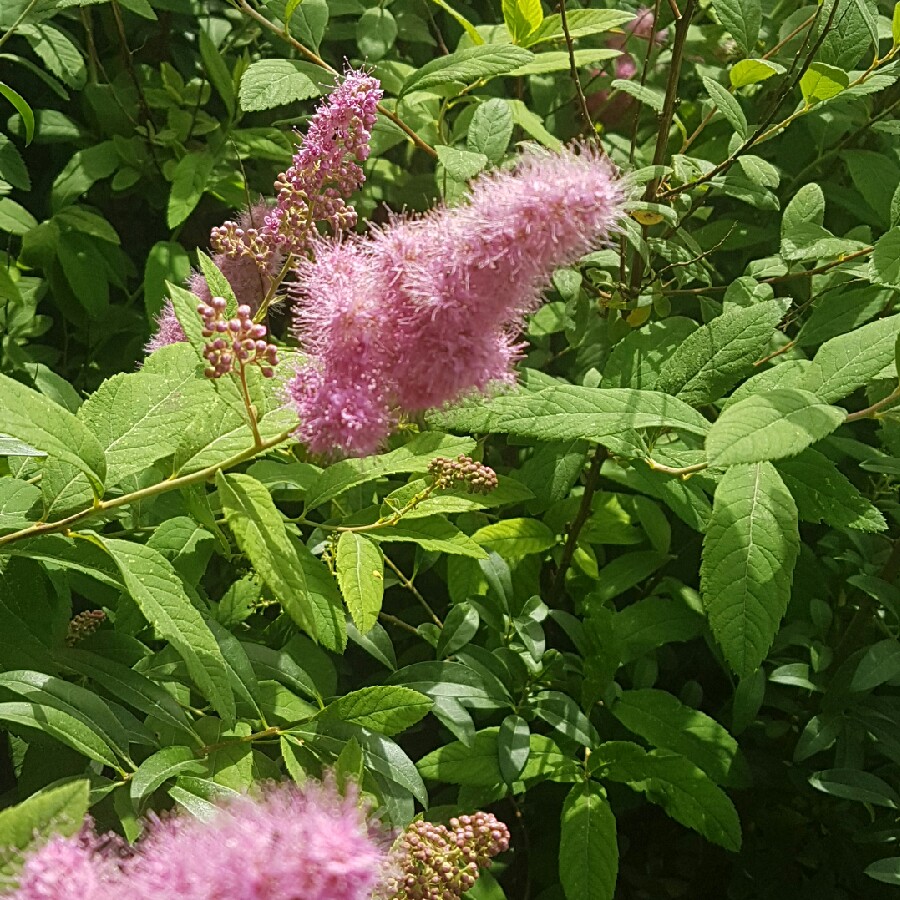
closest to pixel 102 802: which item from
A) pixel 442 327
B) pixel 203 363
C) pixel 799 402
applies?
pixel 203 363

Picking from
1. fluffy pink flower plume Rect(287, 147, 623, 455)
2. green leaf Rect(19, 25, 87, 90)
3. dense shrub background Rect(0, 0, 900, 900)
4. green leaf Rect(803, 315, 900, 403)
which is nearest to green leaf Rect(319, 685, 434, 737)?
dense shrub background Rect(0, 0, 900, 900)

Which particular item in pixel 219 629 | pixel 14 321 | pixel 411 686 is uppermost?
pixel 14 321

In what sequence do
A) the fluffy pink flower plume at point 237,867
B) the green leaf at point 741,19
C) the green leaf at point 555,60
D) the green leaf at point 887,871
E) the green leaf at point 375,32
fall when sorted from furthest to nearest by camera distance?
the green leaf at point 375,32, the green leaf at point 555,60, the green leaf at point 741,19, the green leaf at point 887,871, the fluffy pink flower plume at point 237,867

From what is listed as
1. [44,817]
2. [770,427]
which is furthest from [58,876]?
[770,427]

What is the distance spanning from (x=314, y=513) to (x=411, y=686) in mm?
393

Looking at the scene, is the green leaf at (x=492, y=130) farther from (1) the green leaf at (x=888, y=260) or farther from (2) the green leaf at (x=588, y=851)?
(2) the green leaf at (x=588, y=851)

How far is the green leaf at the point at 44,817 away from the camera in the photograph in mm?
594

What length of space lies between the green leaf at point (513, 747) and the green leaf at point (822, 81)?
86 cm

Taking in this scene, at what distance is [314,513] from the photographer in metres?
1.49

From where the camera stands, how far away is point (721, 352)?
1.10 metres

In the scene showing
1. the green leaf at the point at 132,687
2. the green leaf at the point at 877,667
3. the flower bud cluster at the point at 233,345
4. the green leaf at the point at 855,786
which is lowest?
the green leaf at the point at 855,786

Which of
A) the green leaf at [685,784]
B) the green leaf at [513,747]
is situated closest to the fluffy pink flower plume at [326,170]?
the green leaf at [513,747]

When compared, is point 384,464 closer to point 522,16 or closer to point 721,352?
point 721,352

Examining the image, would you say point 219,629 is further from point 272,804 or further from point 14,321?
point 14,321
